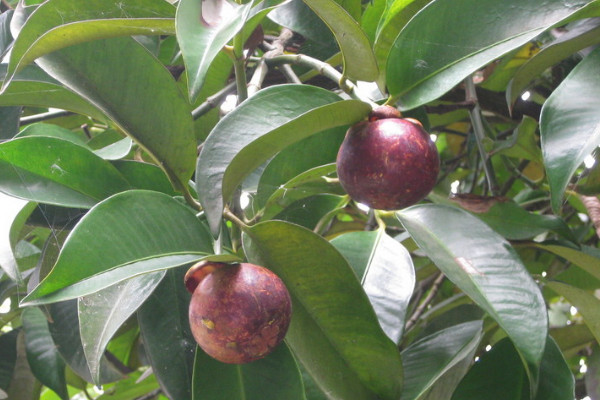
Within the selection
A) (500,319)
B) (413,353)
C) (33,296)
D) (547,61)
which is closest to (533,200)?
(547,61)

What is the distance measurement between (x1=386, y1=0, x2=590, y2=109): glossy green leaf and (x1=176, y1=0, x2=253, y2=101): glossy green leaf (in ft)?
0.56

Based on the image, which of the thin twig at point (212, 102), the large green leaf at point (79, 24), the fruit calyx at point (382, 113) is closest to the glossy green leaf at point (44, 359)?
the thin twig at point (212, 102)

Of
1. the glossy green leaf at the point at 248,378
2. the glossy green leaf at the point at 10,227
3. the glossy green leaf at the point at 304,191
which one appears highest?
the glossy green leaf at the point at 10,227

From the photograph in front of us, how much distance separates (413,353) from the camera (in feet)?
2.50

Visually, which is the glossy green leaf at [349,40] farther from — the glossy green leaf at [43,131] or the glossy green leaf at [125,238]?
the glossy green leaf at [43,131]

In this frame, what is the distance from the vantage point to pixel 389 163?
0.60 metres

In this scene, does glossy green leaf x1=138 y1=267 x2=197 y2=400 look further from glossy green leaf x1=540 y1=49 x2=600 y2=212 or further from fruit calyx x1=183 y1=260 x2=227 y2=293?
glossy green leaf x1=540 y1=49 x2=600 y2=212

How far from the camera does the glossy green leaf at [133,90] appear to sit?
64cm

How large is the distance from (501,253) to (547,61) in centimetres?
32

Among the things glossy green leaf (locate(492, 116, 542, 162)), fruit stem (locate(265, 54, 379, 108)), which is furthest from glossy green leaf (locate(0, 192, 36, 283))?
glossy green leaf (locate(492, 116, 542, 162))

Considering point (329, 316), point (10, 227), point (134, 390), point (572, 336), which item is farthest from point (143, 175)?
point (572, 336)

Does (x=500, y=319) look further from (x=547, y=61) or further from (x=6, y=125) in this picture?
(x=6, y=125)

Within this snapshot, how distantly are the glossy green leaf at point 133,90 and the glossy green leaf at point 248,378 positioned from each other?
206 millimetres

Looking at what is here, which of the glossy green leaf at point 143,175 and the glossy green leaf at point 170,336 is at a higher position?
the glossy green leaf at point 143,175
